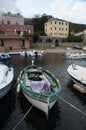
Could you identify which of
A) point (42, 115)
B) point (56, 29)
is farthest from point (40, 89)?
point (56, 29)

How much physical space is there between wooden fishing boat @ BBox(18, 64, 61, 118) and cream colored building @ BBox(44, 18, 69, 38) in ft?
260

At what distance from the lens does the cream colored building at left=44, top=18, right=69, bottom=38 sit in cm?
10631

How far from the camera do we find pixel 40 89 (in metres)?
21.7

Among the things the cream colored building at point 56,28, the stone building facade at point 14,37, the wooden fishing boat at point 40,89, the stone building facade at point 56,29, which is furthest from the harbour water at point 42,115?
the cream colored building at point 56,28

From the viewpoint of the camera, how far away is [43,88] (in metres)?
21.5

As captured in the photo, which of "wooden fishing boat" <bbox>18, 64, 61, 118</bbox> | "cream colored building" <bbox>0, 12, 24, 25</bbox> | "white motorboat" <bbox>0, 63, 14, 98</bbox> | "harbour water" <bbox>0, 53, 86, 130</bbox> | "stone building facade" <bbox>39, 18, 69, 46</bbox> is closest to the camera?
"harbour water" <bbox>0, 53, 86, 130</bbox>

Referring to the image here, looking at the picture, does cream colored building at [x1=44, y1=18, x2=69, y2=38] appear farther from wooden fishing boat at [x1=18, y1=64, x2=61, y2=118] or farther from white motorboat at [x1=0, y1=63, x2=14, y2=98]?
white motorboat at [x1=0, y1=63, x2=14, y2=98]

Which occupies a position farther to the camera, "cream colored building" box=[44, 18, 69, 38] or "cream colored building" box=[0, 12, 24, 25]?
"cream colored building" box=[44, 18, 69, 38]

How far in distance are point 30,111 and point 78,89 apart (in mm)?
8557

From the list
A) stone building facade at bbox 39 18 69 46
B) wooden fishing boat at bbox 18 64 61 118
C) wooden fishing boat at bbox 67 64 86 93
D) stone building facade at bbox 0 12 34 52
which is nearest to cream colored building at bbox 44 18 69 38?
stone building facade at bbox 39 18 69 46

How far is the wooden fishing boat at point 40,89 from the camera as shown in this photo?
18.5 metres

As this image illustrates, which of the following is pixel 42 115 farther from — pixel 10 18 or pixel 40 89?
pixel 10 18

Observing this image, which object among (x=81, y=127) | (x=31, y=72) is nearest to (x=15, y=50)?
(x=31, y=72)

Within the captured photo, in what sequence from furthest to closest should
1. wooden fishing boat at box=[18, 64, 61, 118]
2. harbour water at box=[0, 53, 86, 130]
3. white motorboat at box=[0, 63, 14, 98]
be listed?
white motorboat at box=[0, 63, 14, 98]
wooden fishing boat at box=[18, 64, 61, 118]
harbour water at box=[0, 53, 86, 130]
